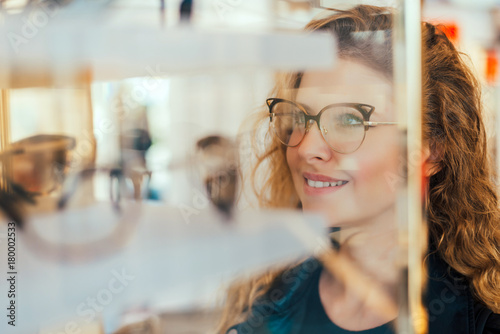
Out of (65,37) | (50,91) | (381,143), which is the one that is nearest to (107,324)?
(50,91)

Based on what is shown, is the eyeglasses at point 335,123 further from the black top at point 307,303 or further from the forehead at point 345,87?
the black top at point 307,303

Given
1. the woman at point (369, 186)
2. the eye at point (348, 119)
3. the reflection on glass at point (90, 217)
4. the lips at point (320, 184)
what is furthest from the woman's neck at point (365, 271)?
the reflection on glass at point (90, 217)

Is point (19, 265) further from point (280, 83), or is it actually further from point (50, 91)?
point (280, 83)

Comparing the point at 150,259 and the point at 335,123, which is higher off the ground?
the point at 335,123

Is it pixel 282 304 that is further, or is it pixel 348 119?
pixel 282 304

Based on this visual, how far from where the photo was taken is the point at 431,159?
1.17 meters

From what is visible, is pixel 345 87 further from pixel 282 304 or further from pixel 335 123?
pixel 282 304

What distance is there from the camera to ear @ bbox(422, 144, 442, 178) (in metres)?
1.17

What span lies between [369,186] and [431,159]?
0.54 ft

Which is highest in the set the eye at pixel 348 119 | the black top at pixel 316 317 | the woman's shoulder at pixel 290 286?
the eye at pixel 348 119

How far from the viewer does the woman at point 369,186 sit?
114 cm

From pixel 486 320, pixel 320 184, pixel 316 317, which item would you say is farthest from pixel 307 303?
pixel 486 320

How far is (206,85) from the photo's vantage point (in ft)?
3.72

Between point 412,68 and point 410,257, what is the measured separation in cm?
45
